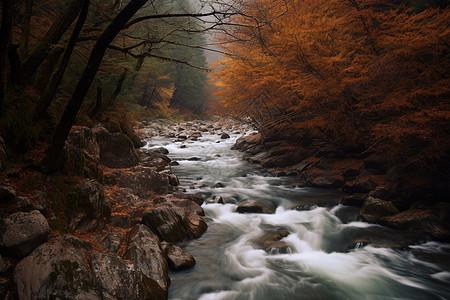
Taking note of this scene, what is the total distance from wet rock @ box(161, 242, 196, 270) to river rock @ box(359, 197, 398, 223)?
16.4 feet

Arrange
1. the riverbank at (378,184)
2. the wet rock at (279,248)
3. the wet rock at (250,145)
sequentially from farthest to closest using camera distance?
the wet rock at (250,145), the riverbank at (378,184), the wet rock at (279,248)

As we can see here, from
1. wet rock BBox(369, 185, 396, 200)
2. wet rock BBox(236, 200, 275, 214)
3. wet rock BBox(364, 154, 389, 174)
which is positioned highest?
wet rock BBox(364, 154, 389, 174)

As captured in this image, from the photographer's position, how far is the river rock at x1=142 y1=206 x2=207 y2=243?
5152mm

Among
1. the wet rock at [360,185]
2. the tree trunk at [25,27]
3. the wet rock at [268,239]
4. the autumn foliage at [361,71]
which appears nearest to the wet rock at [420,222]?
the autumn foliage at [361,71]

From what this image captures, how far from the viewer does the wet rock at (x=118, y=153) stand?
26.8 feet

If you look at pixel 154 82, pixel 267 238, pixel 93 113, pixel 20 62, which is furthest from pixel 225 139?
pixel 20 62

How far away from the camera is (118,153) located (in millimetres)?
8594

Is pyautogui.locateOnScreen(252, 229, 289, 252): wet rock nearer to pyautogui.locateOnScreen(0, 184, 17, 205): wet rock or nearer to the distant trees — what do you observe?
the distant trees

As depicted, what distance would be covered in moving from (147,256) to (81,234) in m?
1.25

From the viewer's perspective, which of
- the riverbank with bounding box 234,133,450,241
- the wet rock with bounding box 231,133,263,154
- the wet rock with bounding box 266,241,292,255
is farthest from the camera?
the wet rock with bounding box 231,133,263,154

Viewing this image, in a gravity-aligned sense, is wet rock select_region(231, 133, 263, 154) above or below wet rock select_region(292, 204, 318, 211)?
above

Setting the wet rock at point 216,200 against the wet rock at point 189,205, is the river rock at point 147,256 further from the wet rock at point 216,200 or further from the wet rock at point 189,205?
the wet rock at point 216,200

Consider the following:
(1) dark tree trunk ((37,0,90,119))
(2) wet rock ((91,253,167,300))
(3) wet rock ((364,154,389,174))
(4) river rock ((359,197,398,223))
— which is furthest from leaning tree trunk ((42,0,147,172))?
(3) wet rock ((364,154,389,174))

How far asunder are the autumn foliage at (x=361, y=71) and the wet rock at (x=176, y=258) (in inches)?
153
